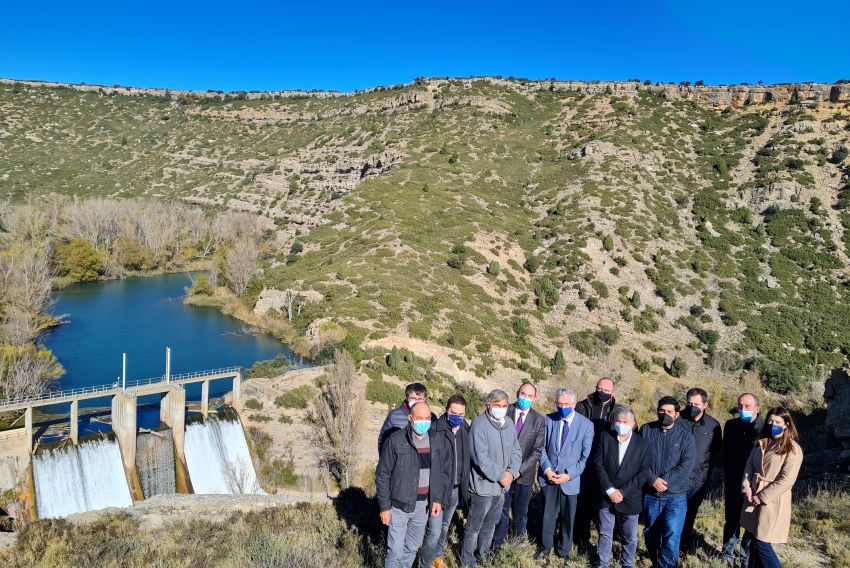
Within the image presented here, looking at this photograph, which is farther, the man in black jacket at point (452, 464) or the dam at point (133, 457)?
the dam at point (133, 457)

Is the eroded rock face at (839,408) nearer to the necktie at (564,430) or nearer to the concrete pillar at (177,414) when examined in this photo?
the necktie at (564,430)

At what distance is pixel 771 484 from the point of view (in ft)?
19.5

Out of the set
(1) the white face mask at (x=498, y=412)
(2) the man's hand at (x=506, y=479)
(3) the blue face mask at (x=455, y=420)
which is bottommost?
(2) the man's hand at (x=506, y=479)

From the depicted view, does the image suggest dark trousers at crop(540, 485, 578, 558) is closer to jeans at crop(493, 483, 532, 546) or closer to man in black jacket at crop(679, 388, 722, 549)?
jeans at crop(493, 483, 532, 546)

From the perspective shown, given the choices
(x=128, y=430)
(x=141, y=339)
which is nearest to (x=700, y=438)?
(x=128, y=430)

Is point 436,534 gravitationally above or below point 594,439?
below

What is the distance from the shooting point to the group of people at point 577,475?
5.97 m

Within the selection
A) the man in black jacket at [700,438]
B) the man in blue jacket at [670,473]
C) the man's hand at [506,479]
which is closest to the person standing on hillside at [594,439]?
the man in blue jacket at [670,473]

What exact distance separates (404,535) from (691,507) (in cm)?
441

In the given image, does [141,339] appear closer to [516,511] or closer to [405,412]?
[405,412]

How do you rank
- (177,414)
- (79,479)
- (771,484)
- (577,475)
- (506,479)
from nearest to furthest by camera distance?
(771,484), (506,479), (577,475), (79,479), (177,414)

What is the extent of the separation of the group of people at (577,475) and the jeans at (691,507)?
0.8 inches

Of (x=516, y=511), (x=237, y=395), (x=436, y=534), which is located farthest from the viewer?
(x=237, y=395)

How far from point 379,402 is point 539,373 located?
11.5 meters
